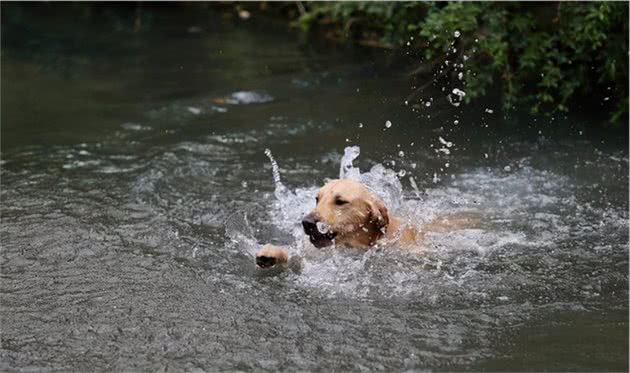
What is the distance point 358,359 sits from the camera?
14.1ft

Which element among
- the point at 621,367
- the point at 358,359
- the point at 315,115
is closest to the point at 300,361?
the point at 358,359

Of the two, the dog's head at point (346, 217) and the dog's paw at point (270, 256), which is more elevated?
the dog's head at point (346, 217)

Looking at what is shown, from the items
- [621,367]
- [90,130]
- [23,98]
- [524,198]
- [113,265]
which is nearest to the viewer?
[621,367]

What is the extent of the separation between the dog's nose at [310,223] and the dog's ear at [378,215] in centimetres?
42

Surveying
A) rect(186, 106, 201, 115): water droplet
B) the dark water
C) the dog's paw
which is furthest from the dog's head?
rect(186, 106, 201, 115): water droplet

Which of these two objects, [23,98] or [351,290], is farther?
[23,98]

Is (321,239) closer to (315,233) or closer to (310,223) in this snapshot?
(315,233)

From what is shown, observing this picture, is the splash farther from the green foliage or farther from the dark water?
the green foliage

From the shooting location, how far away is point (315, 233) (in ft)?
18.7

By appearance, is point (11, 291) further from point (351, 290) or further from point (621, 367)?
point (621, 367)

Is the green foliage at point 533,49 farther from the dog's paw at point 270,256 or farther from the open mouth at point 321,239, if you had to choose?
the dog's paw at point 270,256

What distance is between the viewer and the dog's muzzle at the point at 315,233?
563 cm

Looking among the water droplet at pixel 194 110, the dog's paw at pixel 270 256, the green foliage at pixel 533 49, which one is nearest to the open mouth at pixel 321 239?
the dog's paw at pixel 270 256

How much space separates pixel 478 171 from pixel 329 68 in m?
4.79
